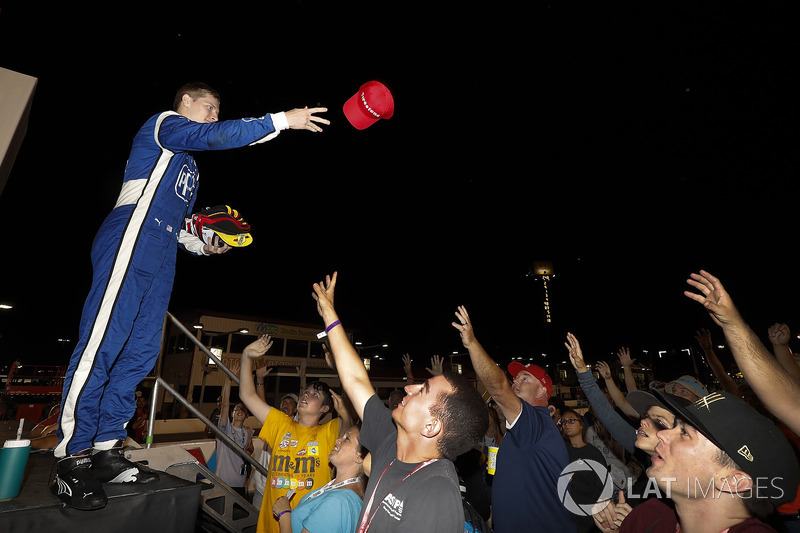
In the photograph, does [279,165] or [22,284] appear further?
[22,284]

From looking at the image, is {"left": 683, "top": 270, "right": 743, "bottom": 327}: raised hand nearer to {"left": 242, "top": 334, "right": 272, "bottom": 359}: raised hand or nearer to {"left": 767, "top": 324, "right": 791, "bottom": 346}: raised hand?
{"left": 767, "top": 324, "right": 791, "bottom": 346}: raised hand

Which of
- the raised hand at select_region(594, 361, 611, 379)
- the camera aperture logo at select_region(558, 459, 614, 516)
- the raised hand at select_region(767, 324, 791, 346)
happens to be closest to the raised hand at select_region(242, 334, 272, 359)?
the camera aperture logo at select_region(558, 459, 614, 516)

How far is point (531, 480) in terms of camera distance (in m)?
2.82

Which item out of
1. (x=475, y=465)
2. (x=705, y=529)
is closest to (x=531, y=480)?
(x=705, y=529)

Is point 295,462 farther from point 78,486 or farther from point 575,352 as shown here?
point 575,352

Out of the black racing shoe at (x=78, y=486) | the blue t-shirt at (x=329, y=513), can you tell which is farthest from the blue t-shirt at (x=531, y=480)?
the black racing shoe at (x=78, y=486)

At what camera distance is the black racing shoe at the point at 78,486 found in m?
1.73

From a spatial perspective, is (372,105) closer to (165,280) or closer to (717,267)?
(165,280)

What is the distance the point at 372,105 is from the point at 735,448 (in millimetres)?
3130

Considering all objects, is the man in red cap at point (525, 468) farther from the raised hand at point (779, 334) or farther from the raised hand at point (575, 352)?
the raised hand at point (779, 334)

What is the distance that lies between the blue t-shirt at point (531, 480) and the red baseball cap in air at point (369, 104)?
2.69 meters

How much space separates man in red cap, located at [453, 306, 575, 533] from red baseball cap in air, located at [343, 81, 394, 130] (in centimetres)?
225

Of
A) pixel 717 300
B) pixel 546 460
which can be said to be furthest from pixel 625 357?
pixel 717 300

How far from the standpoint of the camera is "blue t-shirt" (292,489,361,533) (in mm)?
2244
